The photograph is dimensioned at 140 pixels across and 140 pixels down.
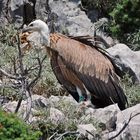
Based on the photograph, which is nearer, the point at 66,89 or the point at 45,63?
the point at 66,89

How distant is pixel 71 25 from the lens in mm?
12734

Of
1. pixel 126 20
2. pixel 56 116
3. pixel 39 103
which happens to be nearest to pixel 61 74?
pixel 39 103

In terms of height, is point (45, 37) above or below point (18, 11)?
above

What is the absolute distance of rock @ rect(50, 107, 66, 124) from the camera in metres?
7.64

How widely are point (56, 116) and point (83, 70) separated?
1.70m

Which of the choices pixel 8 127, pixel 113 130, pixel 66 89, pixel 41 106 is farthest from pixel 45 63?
pixel 8 127

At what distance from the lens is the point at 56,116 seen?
7727 mm

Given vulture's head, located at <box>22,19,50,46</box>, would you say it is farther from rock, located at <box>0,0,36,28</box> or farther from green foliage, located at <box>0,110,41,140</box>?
green foliage, located at <box>0,110,41,140</box>

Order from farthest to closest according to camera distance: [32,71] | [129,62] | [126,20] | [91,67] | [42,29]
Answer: [126,20]
[129,62]
[42,29]
[91,67]
[32,71]

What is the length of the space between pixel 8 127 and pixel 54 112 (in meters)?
1.90

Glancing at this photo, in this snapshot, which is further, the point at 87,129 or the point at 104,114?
the point at 104,114

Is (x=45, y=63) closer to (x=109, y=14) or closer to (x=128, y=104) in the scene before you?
(x=128, y=104)

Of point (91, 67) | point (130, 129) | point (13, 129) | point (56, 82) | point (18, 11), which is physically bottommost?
point (56, 82)

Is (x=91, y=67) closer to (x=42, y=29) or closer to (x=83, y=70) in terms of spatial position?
(x=83, y=70)
